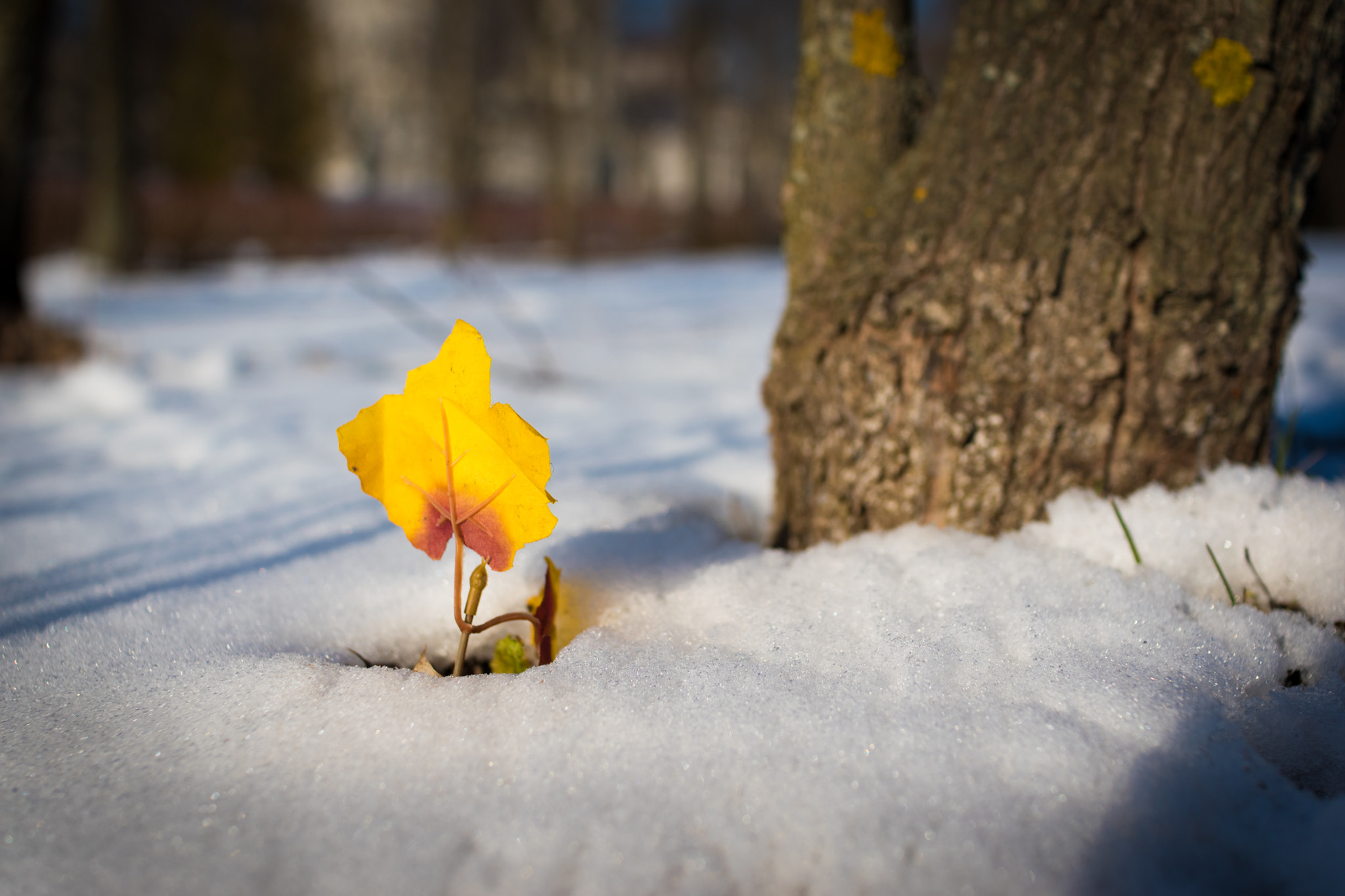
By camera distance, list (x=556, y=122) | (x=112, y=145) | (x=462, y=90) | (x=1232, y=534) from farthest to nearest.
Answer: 1. (x=462, y=90)
2. (x=556, y=122)
3. (x=112, y=145)
4. (x=1232, y=534)

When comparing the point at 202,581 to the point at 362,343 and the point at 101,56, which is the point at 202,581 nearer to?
the point at 362,343

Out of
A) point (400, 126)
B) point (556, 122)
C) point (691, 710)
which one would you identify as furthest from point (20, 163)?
point (400, 126)

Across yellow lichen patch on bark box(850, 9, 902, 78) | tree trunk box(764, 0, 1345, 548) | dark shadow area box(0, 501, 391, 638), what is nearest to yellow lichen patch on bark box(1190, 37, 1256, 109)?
tree trunk box(764, 0, 1345, 548)

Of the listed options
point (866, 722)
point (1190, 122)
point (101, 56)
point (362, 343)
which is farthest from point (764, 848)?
point (101, 56)

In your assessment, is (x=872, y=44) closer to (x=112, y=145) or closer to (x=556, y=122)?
(x=112, y=145)

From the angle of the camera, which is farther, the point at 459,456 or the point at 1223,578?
the point at 1223,578

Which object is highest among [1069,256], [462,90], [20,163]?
[462,90]

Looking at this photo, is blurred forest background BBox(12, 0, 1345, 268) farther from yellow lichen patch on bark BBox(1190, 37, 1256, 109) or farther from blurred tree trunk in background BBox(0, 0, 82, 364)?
yellow lichen patch on bark BBox(1190, 37, 1256, 109)
